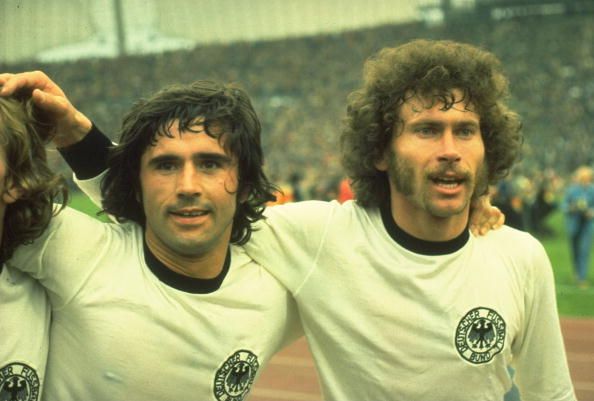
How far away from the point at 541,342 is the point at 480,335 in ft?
0.86

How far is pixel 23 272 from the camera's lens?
260 cm

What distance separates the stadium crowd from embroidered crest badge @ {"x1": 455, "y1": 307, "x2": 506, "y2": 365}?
22.3m

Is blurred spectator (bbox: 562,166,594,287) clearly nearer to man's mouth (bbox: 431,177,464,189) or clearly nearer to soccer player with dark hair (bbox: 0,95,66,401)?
man's mouth (bbox: 431,177,464,189)

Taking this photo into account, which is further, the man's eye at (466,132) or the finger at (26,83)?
the man's eye at (466,132)

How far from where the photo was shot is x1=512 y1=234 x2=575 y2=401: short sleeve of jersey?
3.00m

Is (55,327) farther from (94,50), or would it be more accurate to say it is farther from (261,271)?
(94,50)

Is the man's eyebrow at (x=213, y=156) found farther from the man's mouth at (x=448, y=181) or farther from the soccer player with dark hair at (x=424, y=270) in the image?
the man's mouth at (x=448, y=181)

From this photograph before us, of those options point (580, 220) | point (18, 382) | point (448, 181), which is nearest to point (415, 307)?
point (448, 181)

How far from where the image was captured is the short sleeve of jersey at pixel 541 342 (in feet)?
9.83

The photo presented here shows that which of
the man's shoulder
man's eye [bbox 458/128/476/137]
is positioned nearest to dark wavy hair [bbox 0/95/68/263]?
man's eye [bbox 458/128/476/137]

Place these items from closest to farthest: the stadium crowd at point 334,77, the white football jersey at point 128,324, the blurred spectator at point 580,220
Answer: the white football jersey at point 128,324
the blurred spectator at point 580,220
the stadium crowd at point 334,77

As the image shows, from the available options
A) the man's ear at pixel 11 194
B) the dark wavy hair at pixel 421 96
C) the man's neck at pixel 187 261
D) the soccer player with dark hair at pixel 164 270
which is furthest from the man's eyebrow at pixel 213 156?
the dark wavy hair at pixel 421 96

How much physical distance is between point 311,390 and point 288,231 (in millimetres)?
4580

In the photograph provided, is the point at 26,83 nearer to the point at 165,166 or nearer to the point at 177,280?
the point at 165,166
